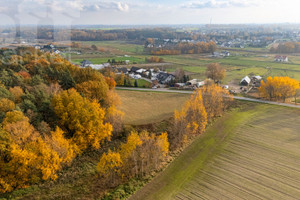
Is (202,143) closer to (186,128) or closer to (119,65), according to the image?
(186,128)

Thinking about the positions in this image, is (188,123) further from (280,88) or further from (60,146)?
(280,88)

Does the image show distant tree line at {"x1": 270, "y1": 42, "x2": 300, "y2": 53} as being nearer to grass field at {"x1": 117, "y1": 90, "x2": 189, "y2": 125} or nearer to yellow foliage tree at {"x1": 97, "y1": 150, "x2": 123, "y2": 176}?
grass field at {"x1": 117, "y1": 90, "x2": 189, "y2": 125}

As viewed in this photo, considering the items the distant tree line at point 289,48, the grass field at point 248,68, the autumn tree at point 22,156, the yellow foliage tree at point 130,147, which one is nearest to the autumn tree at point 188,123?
the yellow foliage tree at point 130,147

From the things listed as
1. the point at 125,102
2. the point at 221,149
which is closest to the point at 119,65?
the point at 125,102

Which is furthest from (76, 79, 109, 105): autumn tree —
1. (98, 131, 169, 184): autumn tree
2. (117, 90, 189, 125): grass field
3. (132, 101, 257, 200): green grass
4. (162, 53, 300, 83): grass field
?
(162, 53, 300, 83): grass field

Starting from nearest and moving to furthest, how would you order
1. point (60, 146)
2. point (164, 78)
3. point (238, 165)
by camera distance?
point (60, 146) → point (238, 165) → point (164, 78)

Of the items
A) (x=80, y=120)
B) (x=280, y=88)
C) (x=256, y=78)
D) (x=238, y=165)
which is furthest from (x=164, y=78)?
(x=238, y=165)
